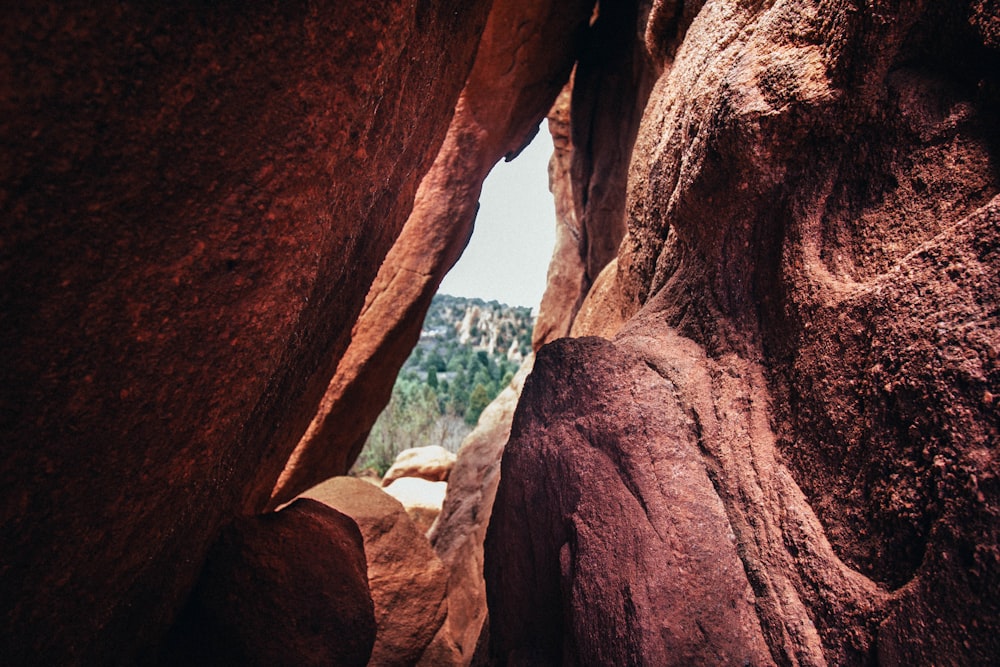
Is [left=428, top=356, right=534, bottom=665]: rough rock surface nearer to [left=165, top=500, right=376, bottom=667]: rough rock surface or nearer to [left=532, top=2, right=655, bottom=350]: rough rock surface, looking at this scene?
[left=532, top=2, right=655, bottom=350]: rough rock surface

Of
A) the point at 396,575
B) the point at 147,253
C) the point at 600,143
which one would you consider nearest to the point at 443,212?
the point at 600,143

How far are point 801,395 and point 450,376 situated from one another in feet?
67.5

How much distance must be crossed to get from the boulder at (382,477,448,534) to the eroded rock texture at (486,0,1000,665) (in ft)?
17.8

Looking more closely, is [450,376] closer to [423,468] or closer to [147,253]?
[423,468]

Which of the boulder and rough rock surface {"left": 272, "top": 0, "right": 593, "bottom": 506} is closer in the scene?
rough rock surface {"left": 272, "top": 0, "right": 593, "bottom": 506}

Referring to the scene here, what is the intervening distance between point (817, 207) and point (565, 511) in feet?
3.93

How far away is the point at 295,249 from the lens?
1.43 m

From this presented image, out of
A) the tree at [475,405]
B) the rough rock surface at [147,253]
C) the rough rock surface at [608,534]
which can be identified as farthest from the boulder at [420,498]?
the tree at [475,405]

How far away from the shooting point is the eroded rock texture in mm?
1090

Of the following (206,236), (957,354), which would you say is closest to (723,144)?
(957,354)

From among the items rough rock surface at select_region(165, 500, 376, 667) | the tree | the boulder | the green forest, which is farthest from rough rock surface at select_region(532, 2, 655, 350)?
the tree

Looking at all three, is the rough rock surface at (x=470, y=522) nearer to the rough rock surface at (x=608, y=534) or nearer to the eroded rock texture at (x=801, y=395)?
the rough rock surface at (x=608, y=534)

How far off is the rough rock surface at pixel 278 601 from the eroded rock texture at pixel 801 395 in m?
0.72

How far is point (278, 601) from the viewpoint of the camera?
6.86 ft
